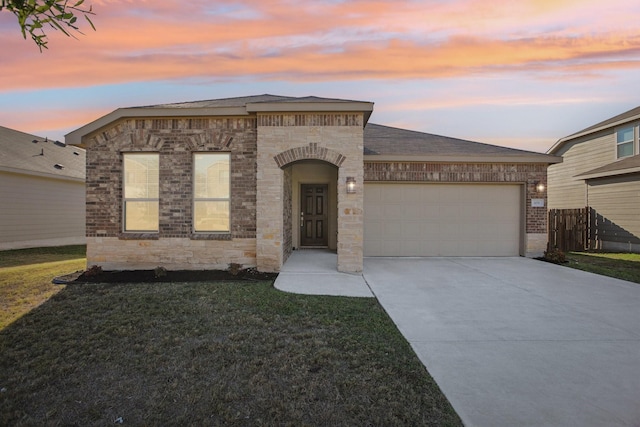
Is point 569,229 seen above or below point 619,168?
below

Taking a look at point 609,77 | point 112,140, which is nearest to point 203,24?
point 112,140

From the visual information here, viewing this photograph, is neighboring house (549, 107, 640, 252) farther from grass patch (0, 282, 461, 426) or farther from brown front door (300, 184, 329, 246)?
grass patch (0, 282, 461, 426)

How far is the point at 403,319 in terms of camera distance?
4.33m

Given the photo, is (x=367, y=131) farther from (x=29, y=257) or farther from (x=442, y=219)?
(x=29, y=257)

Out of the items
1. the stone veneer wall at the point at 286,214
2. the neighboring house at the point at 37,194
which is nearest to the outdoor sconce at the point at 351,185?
the stone veneer wall at the point at 286,214

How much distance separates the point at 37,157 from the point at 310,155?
13.5 metres

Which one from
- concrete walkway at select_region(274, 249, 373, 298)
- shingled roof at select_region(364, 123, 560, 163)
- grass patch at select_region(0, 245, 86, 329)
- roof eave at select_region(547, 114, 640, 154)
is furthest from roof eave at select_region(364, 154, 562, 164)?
grass patch at select_region(0, 245, 86, 329)

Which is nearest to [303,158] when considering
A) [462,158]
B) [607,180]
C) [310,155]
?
[310,155]

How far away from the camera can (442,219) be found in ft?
32.7

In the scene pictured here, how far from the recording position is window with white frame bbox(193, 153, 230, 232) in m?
7.58

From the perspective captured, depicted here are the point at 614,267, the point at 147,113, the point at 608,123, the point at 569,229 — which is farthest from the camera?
the point at 608,123

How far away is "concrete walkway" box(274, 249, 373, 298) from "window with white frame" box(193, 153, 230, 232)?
6.43 feet

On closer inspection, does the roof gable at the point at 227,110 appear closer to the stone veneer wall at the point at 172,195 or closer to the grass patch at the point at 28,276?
the stone veneer wall at the point at 172,195

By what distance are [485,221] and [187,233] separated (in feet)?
28.6
